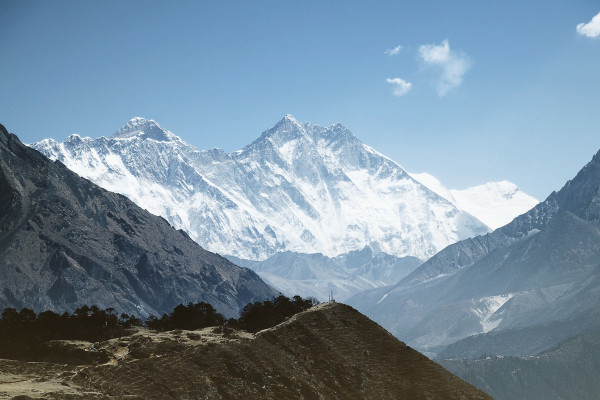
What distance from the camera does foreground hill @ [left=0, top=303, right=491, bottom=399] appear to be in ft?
315

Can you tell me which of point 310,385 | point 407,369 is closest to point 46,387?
point 310,385

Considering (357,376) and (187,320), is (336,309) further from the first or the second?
(187,320)

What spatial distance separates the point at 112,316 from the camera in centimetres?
15675

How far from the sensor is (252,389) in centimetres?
10294

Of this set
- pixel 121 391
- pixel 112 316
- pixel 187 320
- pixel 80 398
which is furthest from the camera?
pixel 187 320

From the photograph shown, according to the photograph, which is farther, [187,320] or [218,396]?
[187,320]

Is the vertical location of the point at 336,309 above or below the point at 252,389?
above

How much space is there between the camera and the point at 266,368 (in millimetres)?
107875

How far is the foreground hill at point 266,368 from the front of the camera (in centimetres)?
9588

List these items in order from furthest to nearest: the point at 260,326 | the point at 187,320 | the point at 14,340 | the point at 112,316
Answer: the point at 187,320 < the point at 112,316 < the point at 260,326 < the point at 14,340

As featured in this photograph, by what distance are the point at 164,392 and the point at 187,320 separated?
246ft

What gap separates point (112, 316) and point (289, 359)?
187 ft

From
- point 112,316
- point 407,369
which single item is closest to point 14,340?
point 112,316

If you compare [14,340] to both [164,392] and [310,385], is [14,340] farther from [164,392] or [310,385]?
[310,385]
